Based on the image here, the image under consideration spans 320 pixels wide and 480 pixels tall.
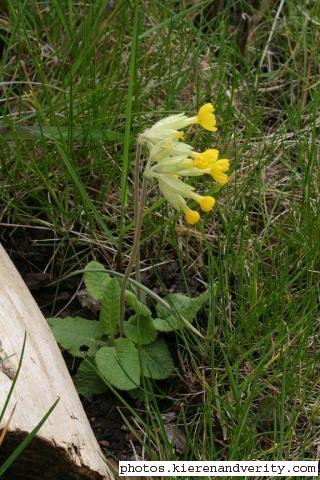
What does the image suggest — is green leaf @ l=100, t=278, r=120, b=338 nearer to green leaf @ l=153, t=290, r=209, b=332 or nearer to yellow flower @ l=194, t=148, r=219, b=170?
green leaf @ l=153, t=290, r=209, b=332

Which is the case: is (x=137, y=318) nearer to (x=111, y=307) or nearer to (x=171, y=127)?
(x=111, y=307)

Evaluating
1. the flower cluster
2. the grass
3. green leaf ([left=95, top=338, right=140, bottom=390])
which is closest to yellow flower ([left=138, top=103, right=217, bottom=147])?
the flower cluster

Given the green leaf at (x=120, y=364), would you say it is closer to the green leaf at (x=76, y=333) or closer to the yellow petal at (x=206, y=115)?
the green leaf at (x=76, y=333)

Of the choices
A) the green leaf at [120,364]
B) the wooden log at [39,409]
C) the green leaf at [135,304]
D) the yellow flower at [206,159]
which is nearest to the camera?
the wooden log at [39,409]

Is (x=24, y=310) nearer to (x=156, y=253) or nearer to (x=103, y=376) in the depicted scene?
(x=103, y=376)

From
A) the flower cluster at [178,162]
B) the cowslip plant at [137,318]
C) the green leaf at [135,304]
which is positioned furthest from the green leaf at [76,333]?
the flower cluster at [178,162]

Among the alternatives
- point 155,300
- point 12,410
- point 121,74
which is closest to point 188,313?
point 155,300

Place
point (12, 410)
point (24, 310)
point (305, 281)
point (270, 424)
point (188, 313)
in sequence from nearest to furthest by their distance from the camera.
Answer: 1. point (12, 410)
2. point (24, 310)
3. point (270, 424)
4. point (188, 313)
5. point (305, 281)
